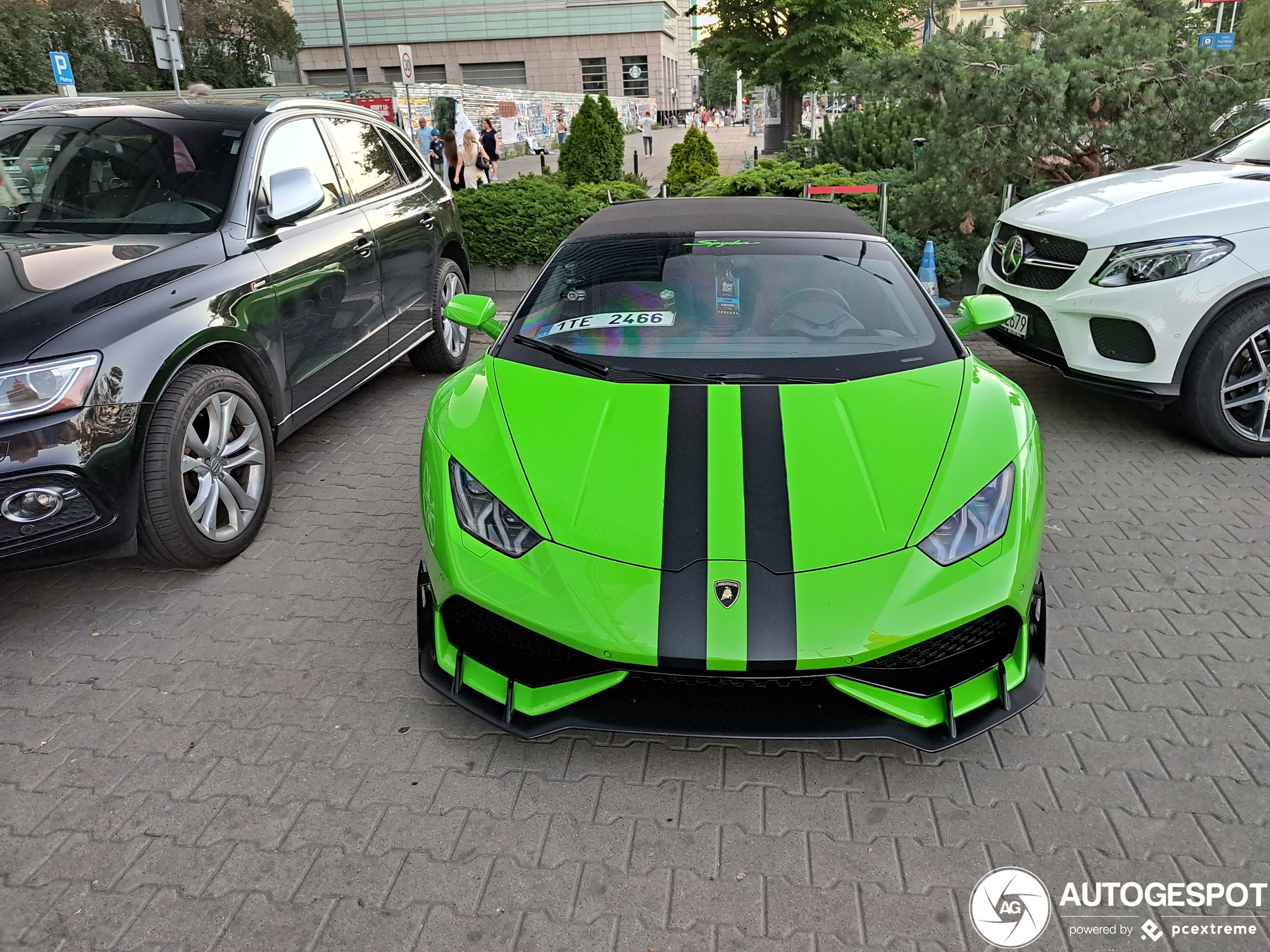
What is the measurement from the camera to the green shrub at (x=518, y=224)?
9.17 m

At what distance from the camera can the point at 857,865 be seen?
239 cm

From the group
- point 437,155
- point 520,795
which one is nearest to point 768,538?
point 520,795

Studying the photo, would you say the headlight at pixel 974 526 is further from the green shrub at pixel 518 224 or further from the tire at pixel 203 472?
the green shrub at pixel 518 224

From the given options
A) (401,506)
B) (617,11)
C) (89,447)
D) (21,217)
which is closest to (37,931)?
(89,447)

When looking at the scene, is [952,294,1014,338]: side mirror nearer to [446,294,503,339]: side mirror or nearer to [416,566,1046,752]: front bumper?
[416,566,1046,752]: front bumper

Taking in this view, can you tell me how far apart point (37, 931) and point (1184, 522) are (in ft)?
15.2

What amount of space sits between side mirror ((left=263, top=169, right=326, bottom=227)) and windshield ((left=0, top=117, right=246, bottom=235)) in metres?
0.21

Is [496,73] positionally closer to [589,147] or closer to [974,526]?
[589,147]

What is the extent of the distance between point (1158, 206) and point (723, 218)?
2741mm

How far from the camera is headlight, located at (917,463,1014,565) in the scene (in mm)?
2545

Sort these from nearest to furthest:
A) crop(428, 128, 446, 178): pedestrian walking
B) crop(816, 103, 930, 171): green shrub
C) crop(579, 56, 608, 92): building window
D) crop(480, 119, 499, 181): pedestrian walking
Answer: crop(816, 103, 930, 171): green shrub
crop(428, 128, 446, 178): pedestrian walking
crop(480, 119, 499, 181): pedestrian walking
crop(579, 56, 608, 92): building window

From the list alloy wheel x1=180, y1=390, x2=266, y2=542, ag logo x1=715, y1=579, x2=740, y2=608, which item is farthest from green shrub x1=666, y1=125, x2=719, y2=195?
ag logo x1=715, y1=579, x2=740, y2=608

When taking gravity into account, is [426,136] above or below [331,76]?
below

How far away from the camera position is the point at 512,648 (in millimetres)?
2607
